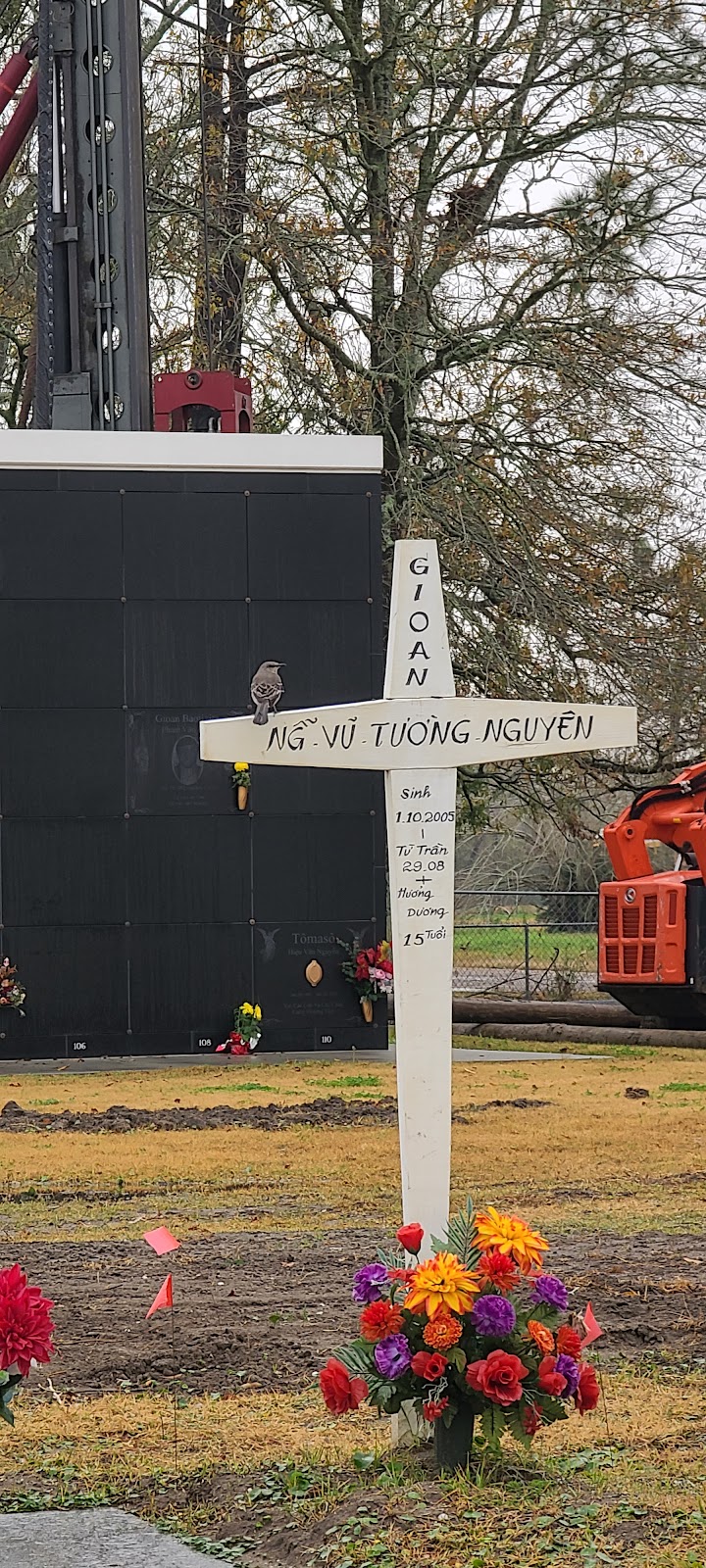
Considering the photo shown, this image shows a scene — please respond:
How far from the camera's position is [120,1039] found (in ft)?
48.1

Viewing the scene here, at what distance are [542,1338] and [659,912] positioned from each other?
13.6 meters

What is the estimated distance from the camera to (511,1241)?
172 inches

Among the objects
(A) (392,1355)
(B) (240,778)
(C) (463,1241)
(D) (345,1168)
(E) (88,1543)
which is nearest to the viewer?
(E) (88,1543)

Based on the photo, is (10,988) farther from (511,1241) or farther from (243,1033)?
(511,1241)

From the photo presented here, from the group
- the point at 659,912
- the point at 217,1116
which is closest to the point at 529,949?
the point at 659,912

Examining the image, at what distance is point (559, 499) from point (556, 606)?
45.2 inches

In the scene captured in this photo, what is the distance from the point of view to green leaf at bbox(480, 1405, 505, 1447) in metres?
4.12

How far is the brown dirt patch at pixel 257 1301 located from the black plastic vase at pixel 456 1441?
105 centimetres

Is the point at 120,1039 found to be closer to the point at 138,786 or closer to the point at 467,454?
the point at 138,786

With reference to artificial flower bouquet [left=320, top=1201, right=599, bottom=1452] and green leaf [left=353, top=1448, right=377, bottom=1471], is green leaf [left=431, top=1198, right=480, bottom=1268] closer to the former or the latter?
artificial flower bouquet [left=320, top=1201, right=599, bottom=1452]

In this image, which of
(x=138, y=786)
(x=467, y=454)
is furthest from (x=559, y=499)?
(x=138, y=786)

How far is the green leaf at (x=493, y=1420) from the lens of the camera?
4.12 meters

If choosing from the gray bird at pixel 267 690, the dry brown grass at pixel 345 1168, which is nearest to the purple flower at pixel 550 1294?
the gray bird at pixel 267 690

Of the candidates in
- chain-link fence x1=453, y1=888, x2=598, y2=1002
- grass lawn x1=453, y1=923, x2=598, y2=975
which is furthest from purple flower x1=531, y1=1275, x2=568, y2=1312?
grass lawn x1=453, y1=923, x2=598, y2=975
